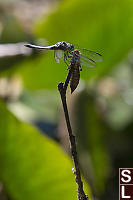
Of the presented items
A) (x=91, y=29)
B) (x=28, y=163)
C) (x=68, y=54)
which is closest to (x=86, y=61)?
(x=68, y=54)

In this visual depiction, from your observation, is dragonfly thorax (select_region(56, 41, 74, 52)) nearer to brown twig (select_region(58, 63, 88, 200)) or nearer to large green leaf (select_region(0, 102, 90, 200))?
brown twig (select_region(58, 63, 88, 200))

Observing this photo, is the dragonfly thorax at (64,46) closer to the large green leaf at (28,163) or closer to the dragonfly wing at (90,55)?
the dragonfly wing at (90,55)

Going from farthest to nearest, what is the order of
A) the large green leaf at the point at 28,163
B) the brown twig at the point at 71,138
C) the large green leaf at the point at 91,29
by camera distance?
the large green leaf at the point at 91,29 < the large green leaf at the point at 28,163 < the brown twig at the point at 71,138

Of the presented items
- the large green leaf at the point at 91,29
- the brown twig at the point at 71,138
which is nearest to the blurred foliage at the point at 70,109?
the large green leaf at the point at 91,29

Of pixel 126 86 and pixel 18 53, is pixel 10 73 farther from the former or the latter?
pixel 126 86

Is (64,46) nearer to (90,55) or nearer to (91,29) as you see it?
(90,55)

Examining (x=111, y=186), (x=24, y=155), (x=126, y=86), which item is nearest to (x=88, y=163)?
(x=111, y=186)
